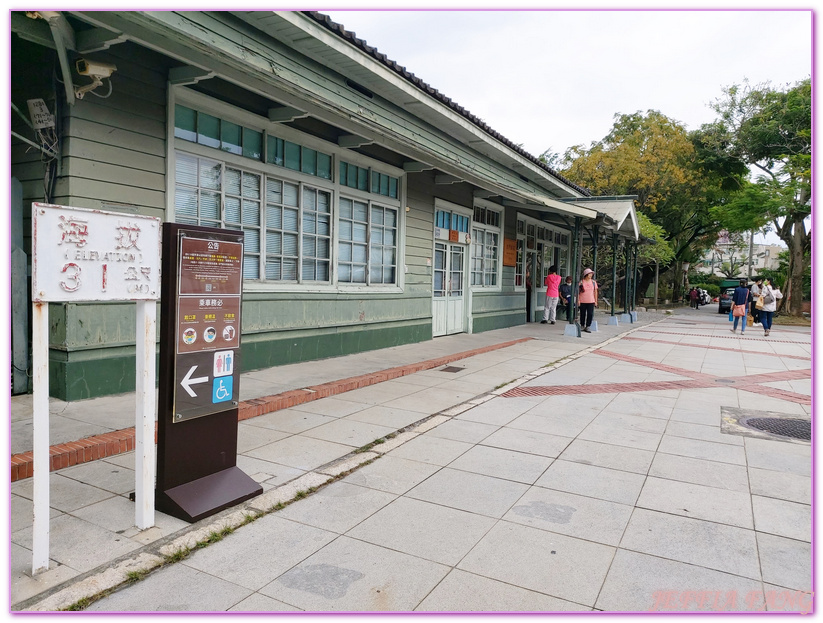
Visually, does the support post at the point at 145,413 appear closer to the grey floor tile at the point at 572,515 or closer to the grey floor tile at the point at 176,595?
the grey floor tile at the point at 176,595

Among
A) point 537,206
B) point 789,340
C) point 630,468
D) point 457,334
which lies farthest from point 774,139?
point 630,468

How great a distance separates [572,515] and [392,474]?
134 cm

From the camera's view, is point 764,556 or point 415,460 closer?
point 764,556

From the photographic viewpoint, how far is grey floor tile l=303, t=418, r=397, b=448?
508 cm

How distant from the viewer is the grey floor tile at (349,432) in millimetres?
5082

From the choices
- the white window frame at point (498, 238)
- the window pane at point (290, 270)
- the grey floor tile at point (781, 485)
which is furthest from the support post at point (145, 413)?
the white window frame at point (498, 238)

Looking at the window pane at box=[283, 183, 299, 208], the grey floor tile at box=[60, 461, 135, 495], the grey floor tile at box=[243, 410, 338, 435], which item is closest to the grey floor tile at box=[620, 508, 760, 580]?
the grey floor tile at box=[243, 410, 338, 435]

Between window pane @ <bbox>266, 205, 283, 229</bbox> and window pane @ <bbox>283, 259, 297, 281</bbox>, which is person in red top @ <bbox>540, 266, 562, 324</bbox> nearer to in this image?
window pane @ <bbox>283, 259, 297, 281</bbox>

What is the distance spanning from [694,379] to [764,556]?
5.95m

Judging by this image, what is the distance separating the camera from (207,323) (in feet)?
11.8

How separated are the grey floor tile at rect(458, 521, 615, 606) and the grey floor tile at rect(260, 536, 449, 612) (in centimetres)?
27

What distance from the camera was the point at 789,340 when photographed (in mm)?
15383

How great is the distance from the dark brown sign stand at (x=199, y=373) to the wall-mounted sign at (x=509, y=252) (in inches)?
465

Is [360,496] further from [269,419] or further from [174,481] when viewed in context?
[269,419]
